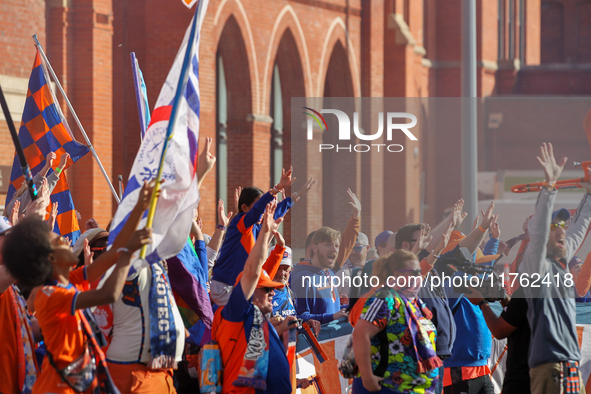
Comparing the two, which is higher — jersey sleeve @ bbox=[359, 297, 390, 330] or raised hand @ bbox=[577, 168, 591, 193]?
raised hand @ bbox=[577, 168, 591, 193]

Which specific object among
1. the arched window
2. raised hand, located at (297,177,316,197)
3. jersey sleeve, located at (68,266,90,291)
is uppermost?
the arched window

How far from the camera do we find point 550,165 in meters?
5.55

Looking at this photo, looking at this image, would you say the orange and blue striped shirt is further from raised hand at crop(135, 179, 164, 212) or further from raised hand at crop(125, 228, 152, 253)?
raised hand at crop(125, 228, 152, 253)

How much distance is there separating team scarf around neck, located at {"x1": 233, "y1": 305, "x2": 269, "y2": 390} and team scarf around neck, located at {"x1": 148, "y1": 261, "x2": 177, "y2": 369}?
453 millimetres

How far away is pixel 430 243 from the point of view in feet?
19.8

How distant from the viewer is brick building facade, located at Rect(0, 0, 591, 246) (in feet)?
22.0

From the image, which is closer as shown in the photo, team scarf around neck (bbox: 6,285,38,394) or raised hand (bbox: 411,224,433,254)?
team scarf around neck (bbox: 6,285,38,394)

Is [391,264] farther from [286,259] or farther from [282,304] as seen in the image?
[282,304]

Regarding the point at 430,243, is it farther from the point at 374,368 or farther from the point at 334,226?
the point at 374,368

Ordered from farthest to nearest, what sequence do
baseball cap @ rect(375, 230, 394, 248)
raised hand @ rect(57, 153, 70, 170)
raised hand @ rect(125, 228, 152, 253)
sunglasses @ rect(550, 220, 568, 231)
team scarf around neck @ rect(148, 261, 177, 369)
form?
raised hand @ rect(57, 153, 70, 170) → baseball cap @ rect(375, 230, 394, 248) → sunglasses @ rect(550, 220, 568, 231) → team scarf around neck @ rect(148, 261, 177, 369) → raised hand @ rect(125, 228, 152, 253)

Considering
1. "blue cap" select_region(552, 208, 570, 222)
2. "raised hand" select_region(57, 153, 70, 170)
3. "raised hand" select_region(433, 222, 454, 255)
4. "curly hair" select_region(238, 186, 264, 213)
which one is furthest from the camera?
"raised hand" select_region(57, 153, 70, 170)

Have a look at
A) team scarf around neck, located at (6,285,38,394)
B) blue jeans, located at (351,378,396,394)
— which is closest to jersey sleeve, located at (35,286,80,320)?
team scarf around neck, located at (6,285,38,394)

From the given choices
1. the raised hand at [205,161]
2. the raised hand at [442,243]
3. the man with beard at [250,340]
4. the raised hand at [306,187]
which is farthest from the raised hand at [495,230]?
the raised hand at [205,161]

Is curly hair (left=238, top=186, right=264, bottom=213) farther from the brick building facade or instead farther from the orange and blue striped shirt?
the brick building facade
